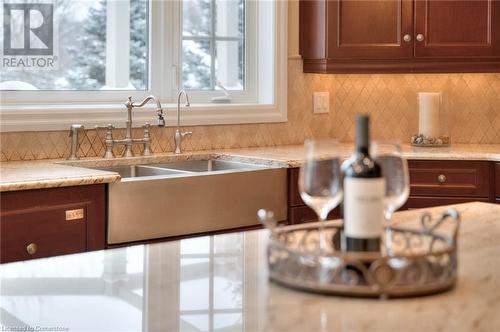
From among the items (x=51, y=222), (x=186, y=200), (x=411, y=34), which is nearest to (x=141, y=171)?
(x=186, y=200)

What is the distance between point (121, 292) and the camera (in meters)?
1.50

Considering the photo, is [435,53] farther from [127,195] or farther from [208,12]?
[127,195]

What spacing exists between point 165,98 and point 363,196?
2.78m

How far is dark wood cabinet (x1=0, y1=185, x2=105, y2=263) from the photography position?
2828 millimetres

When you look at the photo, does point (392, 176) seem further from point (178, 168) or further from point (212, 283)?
point (178, 168)

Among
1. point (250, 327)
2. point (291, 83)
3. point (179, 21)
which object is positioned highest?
point (179, 21)

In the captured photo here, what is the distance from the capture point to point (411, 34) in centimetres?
Answer: 428

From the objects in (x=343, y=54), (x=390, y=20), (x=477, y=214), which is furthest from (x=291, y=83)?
(x=477, y=214)

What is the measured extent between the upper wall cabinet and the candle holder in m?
0.18

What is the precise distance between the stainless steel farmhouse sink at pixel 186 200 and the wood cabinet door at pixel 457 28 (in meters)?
1.19

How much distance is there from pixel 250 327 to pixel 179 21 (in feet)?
10.1

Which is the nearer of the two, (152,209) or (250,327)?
(250,327)

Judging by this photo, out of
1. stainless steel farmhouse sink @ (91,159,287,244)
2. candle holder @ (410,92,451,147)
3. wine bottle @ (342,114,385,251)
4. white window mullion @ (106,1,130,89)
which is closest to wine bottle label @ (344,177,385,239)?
wine bottle @ (342,114,385,251)

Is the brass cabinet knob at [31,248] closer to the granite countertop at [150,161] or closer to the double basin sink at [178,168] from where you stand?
the granite countertop at [150,161]
